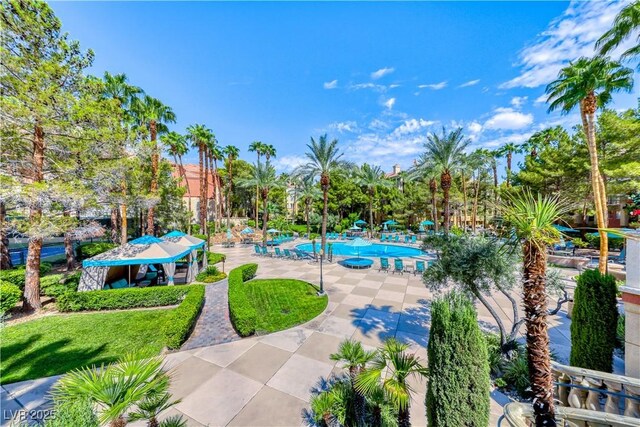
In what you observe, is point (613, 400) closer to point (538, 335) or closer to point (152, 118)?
point (538, 335)

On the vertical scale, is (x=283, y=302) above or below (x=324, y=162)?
below

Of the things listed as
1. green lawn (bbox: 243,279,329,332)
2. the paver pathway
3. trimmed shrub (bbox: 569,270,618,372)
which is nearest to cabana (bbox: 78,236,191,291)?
the paver pathway

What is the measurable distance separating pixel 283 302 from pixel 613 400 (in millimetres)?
9527

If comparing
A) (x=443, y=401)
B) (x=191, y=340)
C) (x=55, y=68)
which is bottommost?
(x=191, y=340)

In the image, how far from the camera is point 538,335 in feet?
10.3

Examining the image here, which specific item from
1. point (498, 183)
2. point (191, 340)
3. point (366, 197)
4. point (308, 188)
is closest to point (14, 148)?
point (191, 340)

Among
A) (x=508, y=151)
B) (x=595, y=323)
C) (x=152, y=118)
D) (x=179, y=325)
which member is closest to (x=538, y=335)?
(x=595, y=323)

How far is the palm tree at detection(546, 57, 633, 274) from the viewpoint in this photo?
1146 centimetres

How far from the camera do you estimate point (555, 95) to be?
13.4m

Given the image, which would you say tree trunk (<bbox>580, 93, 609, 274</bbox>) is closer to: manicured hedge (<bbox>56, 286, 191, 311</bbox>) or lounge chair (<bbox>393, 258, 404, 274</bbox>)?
lounge chair (<bbox>393, 258, 404, 274</bbox>)

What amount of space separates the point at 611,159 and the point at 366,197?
94.5 ft

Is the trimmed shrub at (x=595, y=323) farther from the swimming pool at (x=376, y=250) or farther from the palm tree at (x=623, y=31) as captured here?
the swimming pool at (x=376, y=250)

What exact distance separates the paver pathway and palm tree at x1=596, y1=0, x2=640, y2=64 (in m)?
20.3

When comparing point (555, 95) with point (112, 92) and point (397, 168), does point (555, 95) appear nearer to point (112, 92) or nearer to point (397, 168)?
point (112, 92)
